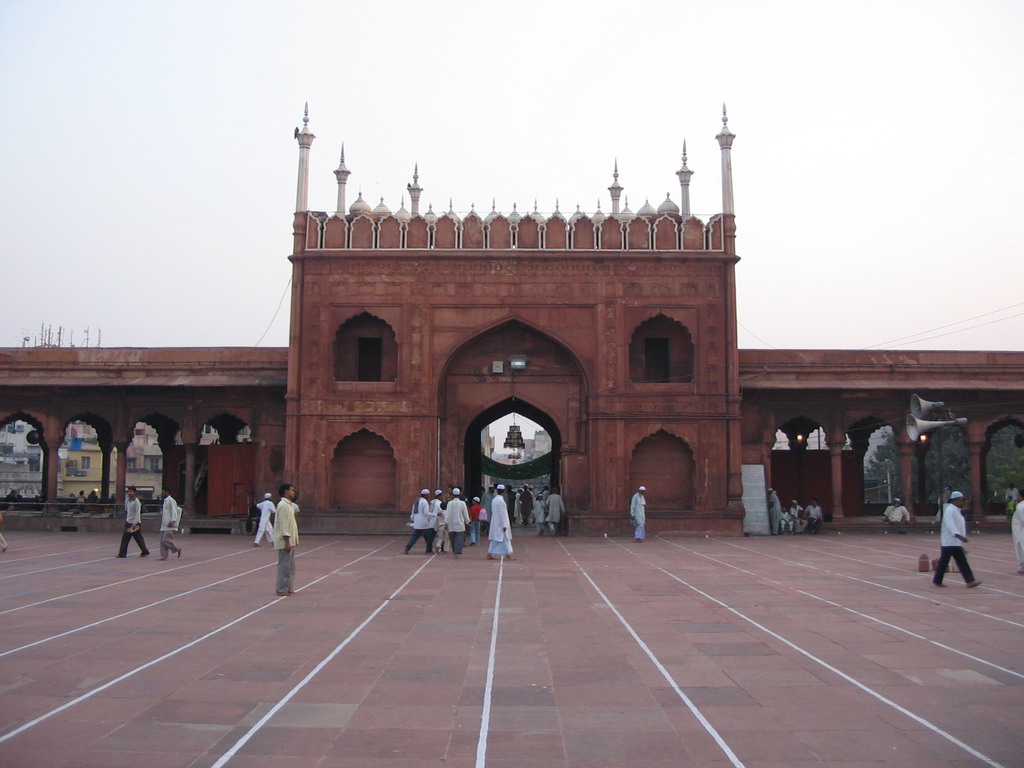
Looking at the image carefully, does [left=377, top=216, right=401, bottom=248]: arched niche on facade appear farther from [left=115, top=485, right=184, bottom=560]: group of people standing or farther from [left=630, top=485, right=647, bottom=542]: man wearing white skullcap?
[left=115, top=485, right=184, bottom=560]: group of people standing

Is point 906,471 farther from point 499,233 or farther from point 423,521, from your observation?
point 423,521

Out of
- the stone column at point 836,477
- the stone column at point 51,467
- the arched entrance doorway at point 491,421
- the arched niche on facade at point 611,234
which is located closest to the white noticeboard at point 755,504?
the stone column at point 836,477

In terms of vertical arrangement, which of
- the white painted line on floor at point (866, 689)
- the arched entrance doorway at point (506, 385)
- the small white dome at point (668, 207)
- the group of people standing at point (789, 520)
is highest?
the small white dome at point (668, 207)

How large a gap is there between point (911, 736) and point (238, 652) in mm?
4933

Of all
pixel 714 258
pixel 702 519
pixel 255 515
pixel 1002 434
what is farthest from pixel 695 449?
pixel 1002 434

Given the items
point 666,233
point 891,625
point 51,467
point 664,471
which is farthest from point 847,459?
point 51,467

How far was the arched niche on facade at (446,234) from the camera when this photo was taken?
22578 mm

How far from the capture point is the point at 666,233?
2272 centimetres

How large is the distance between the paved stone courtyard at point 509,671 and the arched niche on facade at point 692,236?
1133cm

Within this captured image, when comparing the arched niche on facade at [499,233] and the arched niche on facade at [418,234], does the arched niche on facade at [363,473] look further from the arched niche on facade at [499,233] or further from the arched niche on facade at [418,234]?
the arched niche on facade at [499,233]

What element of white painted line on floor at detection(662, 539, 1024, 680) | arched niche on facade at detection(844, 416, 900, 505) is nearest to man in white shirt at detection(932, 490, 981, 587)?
white painted line on floor at detection(662, 539, 1024, 680)

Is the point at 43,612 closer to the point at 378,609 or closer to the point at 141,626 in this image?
the point at 141,626

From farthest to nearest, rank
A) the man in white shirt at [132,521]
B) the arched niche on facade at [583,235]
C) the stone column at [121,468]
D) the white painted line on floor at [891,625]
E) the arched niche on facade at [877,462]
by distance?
the arched niche on facade at [877,462] < the stone column at [121,468] < the arched niche on facade at [583,235] < the man in white shirt at [132,521] < the white painted line on floor at [891,625]

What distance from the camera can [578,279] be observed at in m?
22.5
